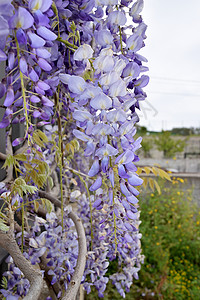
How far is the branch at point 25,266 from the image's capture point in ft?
1.66

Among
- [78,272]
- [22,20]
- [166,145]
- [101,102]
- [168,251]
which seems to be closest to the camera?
[22,20]

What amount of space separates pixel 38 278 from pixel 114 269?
217cm

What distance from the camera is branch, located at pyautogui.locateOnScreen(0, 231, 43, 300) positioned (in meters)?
0.51

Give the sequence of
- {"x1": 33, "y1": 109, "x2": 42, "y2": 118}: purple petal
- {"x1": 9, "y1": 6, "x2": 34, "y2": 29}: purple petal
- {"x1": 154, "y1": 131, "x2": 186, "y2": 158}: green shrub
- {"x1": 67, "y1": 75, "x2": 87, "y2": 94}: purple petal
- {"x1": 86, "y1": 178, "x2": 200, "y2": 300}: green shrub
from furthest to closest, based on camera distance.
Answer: {"x1": 154, "y1": 131, "x2": 186, "y2": 158}: green shrub
{"x1": 86, "y1": 178, "x2": 200, "y2": 300}: green shrub
{"x1": 33, "y1": 109, "x2": 42, "y2": 118}: purple petal
{"x1": 67, "y1": 75, "x2": 87, "y2": 94}: purple petal
{"x1": 9, "y1": 6, "x2": 34, "y2": 29}: purple petal

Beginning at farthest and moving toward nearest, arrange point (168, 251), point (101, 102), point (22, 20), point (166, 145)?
point (166, 145) → point (168, 251) → point (101, 102) → point (22, 20)

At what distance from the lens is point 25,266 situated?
552 mm

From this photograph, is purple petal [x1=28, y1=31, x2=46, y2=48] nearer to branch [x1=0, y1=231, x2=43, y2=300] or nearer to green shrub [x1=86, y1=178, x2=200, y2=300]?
branch [x1=0, y1=231, x2=43, y2=300]

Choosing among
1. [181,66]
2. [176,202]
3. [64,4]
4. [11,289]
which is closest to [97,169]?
[64,4]

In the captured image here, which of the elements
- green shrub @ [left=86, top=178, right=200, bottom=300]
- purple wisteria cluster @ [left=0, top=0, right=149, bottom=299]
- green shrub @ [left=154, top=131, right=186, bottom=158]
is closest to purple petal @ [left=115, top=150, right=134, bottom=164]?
→ purple wisteria cluster @ [left=0, top=0, right=149, bottom=299]

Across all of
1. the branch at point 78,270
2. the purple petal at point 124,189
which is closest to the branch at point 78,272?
the branch at point 78,270

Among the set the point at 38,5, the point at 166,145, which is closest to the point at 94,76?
the point at 38,5

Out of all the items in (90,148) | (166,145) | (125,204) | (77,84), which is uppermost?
(77,84)

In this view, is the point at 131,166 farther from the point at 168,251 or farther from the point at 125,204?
the point at 168,251

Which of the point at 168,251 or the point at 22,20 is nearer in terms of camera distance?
the point at 22,20
